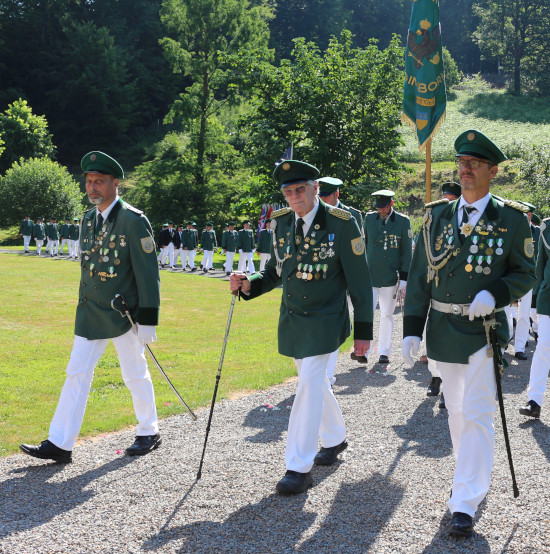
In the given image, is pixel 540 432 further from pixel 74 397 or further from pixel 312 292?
pixel 74 397

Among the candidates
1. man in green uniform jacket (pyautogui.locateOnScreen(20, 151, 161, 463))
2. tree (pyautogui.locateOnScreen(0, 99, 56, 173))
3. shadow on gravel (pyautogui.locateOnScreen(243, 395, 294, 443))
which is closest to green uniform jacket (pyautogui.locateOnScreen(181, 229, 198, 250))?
shadow on gravel (pyautogui.locateOnScreen(243, 395, 294, 443))

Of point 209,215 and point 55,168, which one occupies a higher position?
point 55,168

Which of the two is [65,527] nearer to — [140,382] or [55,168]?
[140,382]

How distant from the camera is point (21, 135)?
61.3 m

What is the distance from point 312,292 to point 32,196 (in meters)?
47.1

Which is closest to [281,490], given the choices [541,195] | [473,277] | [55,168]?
[473,277]

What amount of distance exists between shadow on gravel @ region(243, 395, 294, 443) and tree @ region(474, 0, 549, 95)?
88.1m

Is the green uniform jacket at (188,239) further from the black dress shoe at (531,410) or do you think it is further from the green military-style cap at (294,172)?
the green military-style cap at (294,172)

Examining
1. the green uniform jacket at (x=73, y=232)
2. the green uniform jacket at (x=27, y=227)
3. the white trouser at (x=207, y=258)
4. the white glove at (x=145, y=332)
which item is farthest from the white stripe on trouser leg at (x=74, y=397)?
the green uniform jacket at (x=27, y=227)

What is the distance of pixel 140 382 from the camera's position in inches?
232

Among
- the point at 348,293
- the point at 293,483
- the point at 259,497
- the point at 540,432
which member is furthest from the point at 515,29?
the point at 259,497

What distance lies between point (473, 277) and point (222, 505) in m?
2.26

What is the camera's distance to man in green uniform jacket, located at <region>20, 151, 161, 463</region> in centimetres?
561

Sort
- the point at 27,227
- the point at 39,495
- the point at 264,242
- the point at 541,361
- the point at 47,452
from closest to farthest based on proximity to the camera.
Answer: the point at 39,495 < the point at 47,452 < the point at 541,361 < the point at 264,242 < the point at 27,227
